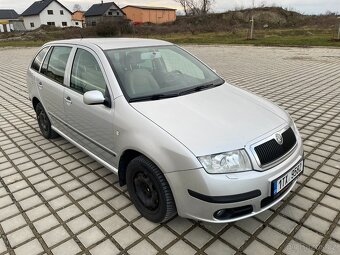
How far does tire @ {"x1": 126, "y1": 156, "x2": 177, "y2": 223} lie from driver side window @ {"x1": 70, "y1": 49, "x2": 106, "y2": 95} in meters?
0.91

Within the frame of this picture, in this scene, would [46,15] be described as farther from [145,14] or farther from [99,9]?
[145,14]

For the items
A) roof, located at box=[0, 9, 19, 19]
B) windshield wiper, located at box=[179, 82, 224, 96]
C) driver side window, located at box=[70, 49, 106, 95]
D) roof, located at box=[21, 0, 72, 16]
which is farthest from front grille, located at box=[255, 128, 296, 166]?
roof, located at box=[0, 9, 19, 19]

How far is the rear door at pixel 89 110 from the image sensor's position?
286 centimetres

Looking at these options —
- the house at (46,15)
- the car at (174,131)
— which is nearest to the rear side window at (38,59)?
the car at (174,131)

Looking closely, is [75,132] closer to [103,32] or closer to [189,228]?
[189,228]

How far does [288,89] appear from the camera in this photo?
773cm

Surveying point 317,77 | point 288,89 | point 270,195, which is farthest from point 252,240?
point 317,77

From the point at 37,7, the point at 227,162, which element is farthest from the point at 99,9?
the point at 227,162

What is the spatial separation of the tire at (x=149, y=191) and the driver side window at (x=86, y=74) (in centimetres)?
91

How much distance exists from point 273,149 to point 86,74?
2164 mm

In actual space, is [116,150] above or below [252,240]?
above

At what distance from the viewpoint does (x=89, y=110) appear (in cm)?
307

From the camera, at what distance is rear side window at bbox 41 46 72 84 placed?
12.0ft

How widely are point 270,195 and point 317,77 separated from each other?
8.44 metres
